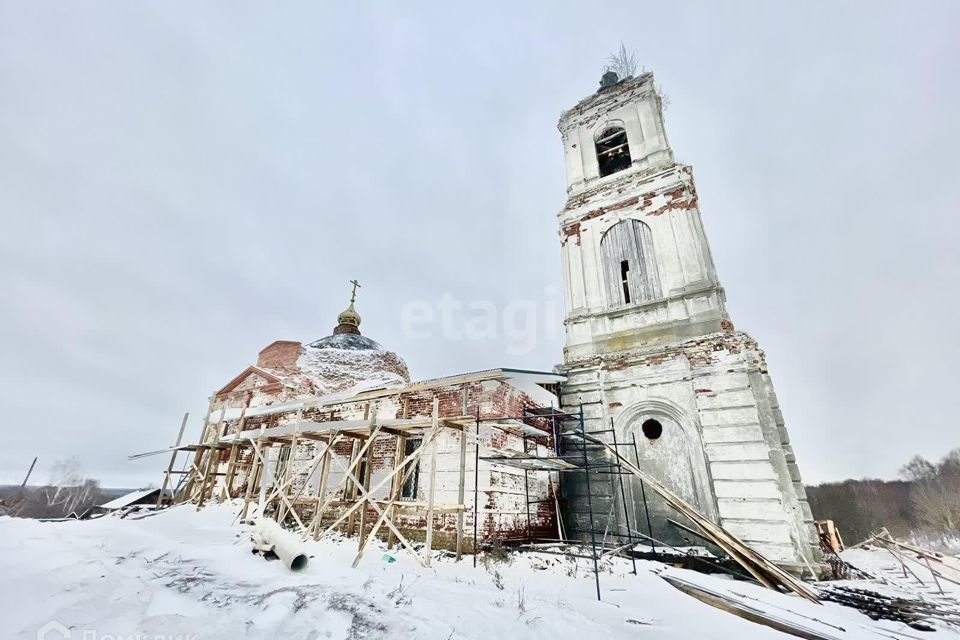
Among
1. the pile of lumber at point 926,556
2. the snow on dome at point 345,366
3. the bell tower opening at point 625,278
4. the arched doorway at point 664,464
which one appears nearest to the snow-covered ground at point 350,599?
A: the arched doorway at point 664,464

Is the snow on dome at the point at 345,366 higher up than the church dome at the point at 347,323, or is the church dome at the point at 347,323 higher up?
the church dome at the point at 347,323

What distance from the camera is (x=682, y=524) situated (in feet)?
30.6

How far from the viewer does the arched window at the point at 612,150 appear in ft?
52.2

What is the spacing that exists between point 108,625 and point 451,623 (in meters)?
3.56

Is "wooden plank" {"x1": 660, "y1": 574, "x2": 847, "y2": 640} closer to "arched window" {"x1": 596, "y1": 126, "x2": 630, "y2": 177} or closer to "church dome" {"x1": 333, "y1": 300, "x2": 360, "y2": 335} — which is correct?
"arched window" {"x1": 596, "y1": 126, "x2": 630, "y2": 177}

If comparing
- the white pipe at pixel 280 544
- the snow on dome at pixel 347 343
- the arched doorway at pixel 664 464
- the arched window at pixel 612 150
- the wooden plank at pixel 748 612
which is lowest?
the wooden plank at pixel 748 612

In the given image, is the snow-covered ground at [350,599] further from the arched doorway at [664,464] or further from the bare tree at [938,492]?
the bare tree at [938,492]

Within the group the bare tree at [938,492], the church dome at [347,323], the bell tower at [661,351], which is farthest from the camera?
the bare tree at [938,492]

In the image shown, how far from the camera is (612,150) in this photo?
15789 mm

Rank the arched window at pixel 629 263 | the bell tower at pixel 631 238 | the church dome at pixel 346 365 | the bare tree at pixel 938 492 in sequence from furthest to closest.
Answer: the bare tree at pixel 938 492
the church dome at pixel 346 365
the arched window at pixel 629 263
the bell tower at pixel 631 238

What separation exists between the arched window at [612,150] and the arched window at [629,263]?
142 inches

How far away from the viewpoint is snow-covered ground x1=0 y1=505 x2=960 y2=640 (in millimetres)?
4180

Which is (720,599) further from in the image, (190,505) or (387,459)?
(190,505)

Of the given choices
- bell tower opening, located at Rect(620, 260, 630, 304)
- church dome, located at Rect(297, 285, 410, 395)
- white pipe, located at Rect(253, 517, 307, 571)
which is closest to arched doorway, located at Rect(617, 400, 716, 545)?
bell tower opening, located at Rect(620, 260, 630, 304)
